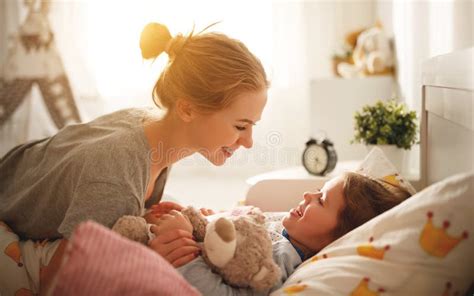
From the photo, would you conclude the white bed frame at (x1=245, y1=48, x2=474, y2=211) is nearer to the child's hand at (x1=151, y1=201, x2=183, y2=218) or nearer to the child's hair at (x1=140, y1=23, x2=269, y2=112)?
the child's hand at (x1=151, y1=201, x2=183, y2=218)

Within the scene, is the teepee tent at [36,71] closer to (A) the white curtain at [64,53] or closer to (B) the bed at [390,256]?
(A) the white curtain at [64,53]

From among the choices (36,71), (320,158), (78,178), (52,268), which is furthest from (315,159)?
(36,71)

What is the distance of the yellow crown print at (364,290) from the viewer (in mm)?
791

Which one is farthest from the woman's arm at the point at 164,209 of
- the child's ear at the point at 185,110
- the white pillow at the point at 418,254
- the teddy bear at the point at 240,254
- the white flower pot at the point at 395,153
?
the white flower pot at the point at 395,153

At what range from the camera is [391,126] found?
1894mm

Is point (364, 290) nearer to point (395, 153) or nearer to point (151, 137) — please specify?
point (151, 137)

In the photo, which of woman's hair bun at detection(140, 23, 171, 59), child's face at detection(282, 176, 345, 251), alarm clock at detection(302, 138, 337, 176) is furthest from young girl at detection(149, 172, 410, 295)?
alarm clock at detection(302, 138, 337, 176)

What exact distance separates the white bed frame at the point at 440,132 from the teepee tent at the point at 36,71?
97.0 inches

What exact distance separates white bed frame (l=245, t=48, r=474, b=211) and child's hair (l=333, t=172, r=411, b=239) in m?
0.14

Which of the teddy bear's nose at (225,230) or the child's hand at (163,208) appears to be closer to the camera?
the teddy bear's nose at (225,230)

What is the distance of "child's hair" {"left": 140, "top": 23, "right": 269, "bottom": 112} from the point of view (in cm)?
132

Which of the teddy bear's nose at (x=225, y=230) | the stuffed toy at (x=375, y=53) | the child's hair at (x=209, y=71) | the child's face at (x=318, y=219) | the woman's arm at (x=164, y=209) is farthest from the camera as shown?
the stuffed toy at (x=375, y=53)

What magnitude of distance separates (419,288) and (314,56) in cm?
343

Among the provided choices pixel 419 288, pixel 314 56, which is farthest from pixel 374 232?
pixel 314 56
